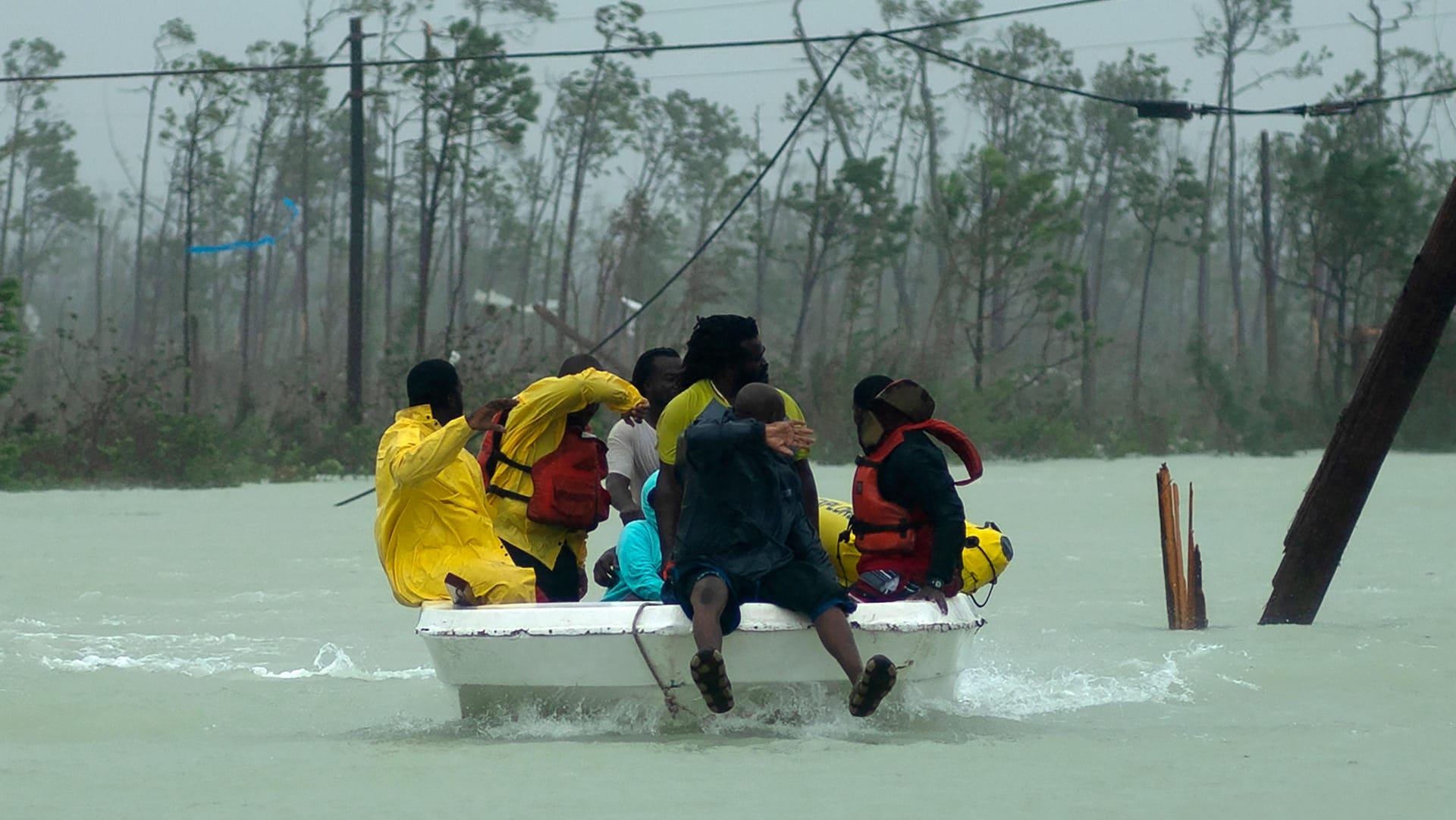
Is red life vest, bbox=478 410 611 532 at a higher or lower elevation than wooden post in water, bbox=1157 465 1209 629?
higher

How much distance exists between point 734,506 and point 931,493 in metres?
0.81

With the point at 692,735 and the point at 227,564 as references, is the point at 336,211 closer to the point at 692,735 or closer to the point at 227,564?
→ the point at 227,564

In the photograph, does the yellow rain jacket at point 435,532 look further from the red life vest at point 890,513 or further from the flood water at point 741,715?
the red life vest at point 890,513

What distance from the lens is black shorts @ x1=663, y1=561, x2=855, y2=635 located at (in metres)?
7.11

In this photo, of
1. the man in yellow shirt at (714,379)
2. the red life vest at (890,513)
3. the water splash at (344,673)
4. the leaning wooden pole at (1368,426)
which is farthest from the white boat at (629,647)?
the leaning wooden pole at (1368,426)

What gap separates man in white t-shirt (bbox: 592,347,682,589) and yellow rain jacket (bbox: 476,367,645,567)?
0.45ft

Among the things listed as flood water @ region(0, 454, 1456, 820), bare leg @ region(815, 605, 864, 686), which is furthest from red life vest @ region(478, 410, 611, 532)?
bare leg @ region(815, 605, 864, 686)

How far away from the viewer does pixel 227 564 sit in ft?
53.0

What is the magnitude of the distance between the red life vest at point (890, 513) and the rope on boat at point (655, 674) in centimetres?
94

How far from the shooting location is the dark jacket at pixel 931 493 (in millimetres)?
7434

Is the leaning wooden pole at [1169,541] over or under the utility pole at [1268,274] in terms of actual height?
under

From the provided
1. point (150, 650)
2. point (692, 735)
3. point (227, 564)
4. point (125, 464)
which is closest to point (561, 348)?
point (125, 464)

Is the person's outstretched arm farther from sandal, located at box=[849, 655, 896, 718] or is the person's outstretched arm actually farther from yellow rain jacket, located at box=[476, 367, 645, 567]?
sandal, located at box=[849, 655, 896, 718]

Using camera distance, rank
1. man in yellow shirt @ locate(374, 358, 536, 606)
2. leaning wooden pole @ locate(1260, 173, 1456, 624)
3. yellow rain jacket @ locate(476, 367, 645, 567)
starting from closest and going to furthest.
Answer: man in yellow shirt @ locate(374, 358, 536, 606)
yellow rain jacket @ locate(476, 367, 645, 567)
leaning wooden pole @ locate(1260, 173, 1456, 624)
